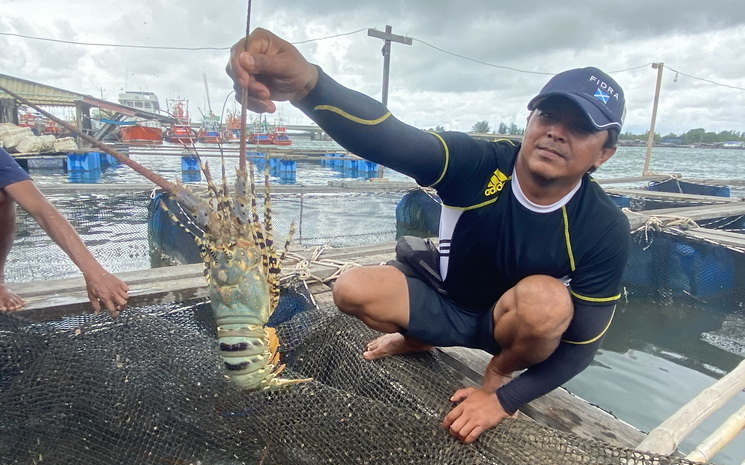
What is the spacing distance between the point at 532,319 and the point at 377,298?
0.85 meters

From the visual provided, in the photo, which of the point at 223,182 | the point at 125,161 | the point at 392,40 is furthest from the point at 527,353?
the point at 392,40

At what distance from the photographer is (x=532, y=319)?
219 cm

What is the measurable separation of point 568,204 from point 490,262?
1.67 ft

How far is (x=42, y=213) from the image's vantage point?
3.17 m

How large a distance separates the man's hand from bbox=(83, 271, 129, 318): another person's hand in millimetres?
2227

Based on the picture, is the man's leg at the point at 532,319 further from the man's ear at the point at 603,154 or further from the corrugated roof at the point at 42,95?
the corrugated roof at the point at 42,95

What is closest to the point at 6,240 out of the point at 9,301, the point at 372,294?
the point at 9,301

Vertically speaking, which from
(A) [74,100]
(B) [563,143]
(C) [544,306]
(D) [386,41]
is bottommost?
(C) [544,306]

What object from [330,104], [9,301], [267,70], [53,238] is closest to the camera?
[267,70]

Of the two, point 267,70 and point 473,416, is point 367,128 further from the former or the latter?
point 473,416

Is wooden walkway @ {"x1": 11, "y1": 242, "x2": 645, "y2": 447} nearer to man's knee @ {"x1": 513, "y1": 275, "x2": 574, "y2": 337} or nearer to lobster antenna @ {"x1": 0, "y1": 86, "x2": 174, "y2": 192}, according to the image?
man's knee @ {"x1": 513, "y1": 275, "x2": 574, "y2": 337}

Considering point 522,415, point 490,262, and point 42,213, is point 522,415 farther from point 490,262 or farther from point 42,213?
point 42,213

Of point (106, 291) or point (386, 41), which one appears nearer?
point (106, 291)

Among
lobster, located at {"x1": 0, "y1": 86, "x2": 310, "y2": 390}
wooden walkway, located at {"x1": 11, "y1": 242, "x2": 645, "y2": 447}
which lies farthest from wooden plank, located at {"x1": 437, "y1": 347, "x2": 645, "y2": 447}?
lobster, located at {"x1": 0, "y1": 86, "x2": 310, "y2": 390}
